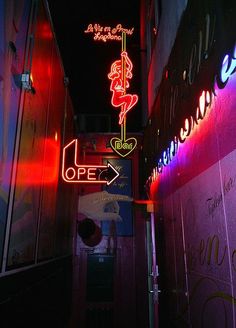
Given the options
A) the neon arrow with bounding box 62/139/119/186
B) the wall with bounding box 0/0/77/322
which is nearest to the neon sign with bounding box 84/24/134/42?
the wall with bounding box 0/0/77/322

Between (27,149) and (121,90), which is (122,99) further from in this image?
(27,149)

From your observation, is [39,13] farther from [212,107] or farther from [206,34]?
[212,107]

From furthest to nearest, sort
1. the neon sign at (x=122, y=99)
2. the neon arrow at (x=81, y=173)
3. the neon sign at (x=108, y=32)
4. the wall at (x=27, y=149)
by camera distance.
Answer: the neon sign at (x=108, y=32) < the neon sign at (x=122, y=99) < the neon arrow at (x=81, y=173) < the wall at (x=27, y=149)

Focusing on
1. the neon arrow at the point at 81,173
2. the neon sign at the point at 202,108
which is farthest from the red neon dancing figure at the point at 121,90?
the neon sign at the point at 202,108

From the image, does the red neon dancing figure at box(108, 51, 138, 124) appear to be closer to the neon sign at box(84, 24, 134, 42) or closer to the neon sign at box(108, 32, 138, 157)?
the neon sign at box(108, 32, 138, 157)

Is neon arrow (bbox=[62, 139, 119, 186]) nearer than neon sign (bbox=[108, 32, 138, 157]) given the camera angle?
Yes

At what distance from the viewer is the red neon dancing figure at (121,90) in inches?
297

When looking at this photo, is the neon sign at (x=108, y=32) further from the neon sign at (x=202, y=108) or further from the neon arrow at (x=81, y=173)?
the neon sign at (x=202, y=108)

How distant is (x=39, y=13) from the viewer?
12.0 ft

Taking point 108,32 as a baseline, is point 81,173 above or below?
below

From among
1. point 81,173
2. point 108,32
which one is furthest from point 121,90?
point 108,32

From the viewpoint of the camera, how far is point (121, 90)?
7699 millimetres

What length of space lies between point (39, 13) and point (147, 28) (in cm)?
573

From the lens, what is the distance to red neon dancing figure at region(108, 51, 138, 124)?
24.7 ft
